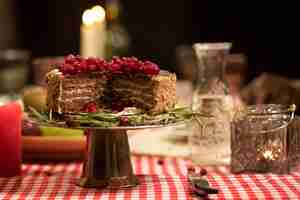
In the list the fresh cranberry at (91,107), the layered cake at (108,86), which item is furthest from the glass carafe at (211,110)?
the fresh cranberry at (91,107)

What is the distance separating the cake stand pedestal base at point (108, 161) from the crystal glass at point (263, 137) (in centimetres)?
38

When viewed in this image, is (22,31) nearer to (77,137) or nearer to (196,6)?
(196,6)

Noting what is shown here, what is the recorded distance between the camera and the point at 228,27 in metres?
6.12

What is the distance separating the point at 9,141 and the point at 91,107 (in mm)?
368

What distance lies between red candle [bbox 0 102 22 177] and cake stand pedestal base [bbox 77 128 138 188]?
29 cm

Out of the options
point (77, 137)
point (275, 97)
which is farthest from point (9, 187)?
point (275, 97)

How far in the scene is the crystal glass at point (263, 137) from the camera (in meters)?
2.20

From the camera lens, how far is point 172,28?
20.4 ft

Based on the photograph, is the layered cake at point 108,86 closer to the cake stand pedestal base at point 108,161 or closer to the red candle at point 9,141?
the cake stand pedestal base at point 108,161

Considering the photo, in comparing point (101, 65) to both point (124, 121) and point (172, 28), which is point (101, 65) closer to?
point (124, 121)

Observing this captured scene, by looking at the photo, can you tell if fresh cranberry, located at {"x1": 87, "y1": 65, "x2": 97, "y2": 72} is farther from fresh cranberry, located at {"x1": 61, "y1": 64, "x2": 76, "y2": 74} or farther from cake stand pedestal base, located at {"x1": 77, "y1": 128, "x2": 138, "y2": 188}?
Answer: cake stand pedestal base, located at {"x1": 77, "y1": 128, "x2": 138, "y2": 188}

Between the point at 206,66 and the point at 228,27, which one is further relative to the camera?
the point at 228,27

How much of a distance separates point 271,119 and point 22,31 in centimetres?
453

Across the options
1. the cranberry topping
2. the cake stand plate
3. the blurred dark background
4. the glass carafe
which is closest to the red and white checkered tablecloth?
the cake stand plate
